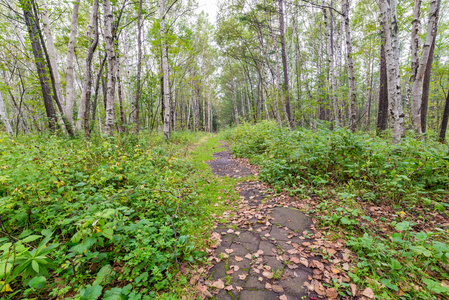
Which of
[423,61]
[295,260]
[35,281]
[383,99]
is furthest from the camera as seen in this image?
[383,99]

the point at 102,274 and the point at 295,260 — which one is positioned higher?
the point at 102,274

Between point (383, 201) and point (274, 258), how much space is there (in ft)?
→ 8.11

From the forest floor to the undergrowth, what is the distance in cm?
25

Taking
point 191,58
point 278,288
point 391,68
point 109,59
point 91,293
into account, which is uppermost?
point 191,58

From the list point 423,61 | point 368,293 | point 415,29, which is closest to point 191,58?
point 415,29

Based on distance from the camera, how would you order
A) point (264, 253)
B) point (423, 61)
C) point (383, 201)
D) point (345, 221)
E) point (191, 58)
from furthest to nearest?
point (191, 58) → point (423, 61) → point (383, 201) → point (345, 221) → point (264, 253)

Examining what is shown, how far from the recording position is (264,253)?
252 centimetres

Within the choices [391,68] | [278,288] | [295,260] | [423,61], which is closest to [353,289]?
[295,260]

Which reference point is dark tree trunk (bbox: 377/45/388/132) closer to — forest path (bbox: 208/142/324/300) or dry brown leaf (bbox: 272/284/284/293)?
forest path (bbox: 208/142/324/300)

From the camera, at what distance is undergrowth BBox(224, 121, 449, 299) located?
6.17 feet

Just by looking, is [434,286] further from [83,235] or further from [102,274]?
[83,235]

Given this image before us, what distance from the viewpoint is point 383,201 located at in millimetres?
3195

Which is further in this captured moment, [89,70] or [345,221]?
[89,70]

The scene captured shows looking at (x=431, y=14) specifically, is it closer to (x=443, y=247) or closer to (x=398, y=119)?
(x=398, y=119)
